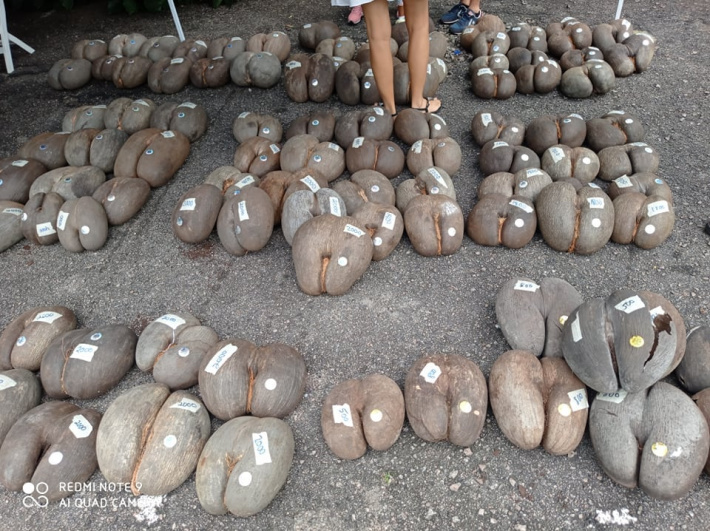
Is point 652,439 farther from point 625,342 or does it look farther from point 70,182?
point 70,182

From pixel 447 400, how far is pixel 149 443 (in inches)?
40.1

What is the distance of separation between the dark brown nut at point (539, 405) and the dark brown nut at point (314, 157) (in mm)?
1540

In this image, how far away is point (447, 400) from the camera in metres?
1.82

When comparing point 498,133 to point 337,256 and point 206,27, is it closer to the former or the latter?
point 337,256

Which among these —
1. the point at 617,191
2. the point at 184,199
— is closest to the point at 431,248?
the point at 617,191

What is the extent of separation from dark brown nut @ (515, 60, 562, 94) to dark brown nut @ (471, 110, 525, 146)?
2.00ft

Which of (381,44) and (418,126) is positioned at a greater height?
(381,44)

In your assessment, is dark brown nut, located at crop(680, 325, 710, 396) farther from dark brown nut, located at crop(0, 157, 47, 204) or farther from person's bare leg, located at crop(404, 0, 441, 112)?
dark brown nut, located at crop(0, 157, 47, 204)

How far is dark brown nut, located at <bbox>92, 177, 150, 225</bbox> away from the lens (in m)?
2.79

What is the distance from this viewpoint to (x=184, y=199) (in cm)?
265

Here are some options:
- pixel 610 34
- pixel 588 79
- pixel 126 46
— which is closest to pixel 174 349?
pixel 588 79

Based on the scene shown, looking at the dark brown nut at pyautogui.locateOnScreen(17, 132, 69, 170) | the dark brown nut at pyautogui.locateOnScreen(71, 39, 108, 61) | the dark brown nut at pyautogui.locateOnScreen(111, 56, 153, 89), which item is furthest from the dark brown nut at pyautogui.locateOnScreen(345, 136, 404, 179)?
the dark brown nut at pyautogui.locateOnScreen(71, 39, 108, 61)

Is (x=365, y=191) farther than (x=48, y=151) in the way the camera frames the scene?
No

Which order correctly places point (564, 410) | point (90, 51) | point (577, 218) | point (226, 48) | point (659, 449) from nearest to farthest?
point (659, 449) < point (564, 410) < point (577, 218) < point (226, 48) < point (90, 51)
